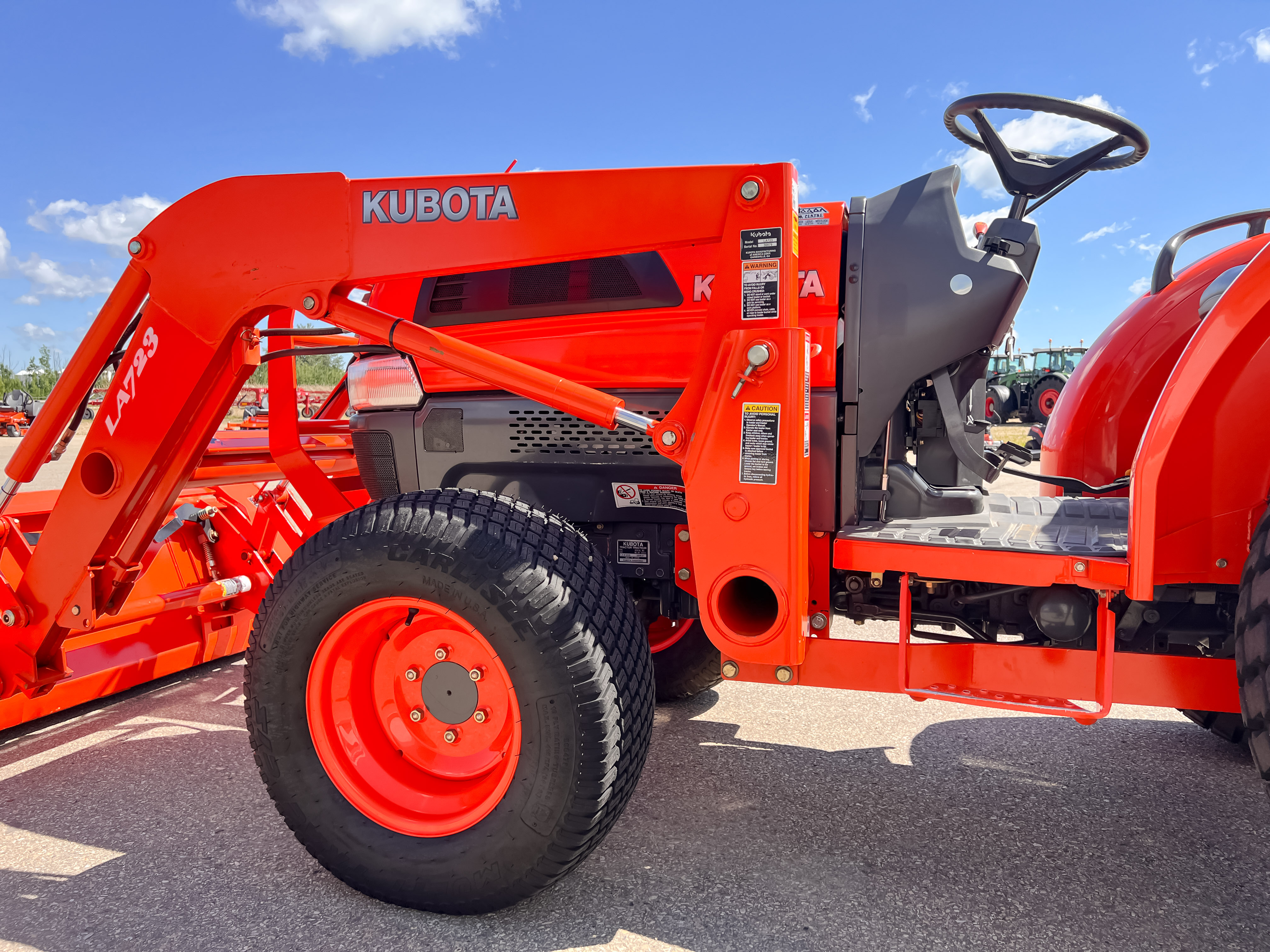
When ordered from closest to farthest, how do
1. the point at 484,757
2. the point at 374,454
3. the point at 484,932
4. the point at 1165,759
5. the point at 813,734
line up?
the point at 484,932 < the point at 484,757 < the point at 374,454 < the point at 1165,759 < the point at 813,734

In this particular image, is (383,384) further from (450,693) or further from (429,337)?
(450,693)

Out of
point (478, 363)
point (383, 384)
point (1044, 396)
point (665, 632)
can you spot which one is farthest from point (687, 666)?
point (1044, 396)

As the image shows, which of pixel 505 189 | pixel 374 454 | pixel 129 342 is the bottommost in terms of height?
pixel 374 454

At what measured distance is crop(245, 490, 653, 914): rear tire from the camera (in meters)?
1.92

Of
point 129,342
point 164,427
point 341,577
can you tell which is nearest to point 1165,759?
point 341,577

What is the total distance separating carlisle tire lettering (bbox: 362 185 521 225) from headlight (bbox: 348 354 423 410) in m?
0.54

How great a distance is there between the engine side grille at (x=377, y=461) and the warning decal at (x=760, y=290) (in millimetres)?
1260

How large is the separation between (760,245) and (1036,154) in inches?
46.9

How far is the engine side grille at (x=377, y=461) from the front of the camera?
2654mm

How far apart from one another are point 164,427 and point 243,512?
146 cm

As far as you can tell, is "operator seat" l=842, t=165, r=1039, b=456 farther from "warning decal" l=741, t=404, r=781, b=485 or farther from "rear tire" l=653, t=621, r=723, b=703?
"rear tire" l=653, t=621, r=723, b=703

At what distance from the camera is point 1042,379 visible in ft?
58.4

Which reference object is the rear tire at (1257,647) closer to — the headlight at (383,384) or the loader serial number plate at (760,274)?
the loader serial number plate at (760,274)

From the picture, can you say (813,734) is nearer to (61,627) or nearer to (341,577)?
(341,577)
